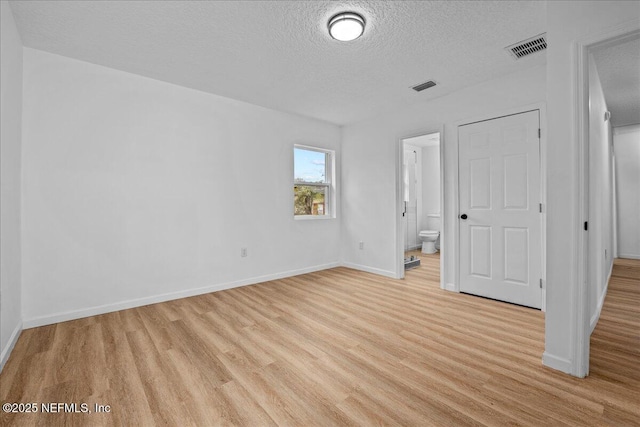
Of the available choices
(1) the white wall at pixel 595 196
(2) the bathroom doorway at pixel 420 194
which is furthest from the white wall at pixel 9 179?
(2) the bathroom doorway at pixel 420 194

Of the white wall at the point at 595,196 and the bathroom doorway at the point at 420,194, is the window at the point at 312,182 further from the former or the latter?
the white wall at the point at 595,196

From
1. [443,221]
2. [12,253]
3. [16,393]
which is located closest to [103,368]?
[16,393]

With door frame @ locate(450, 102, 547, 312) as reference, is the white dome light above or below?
above

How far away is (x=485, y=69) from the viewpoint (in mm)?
2967

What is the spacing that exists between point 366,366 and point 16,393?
2.08 meters

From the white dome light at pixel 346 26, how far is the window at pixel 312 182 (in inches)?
93.8

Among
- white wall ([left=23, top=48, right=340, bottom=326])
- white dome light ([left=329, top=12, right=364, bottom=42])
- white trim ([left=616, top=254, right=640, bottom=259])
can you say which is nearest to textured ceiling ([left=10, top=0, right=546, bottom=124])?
white dome light ([left=329, top=12, right=364, bottom=42])

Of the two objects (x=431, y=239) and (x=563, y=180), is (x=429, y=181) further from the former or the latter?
(x=563, y=180)

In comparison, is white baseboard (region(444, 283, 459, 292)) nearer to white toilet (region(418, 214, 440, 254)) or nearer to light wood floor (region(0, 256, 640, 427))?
light wood floor (region(0, 256, 640, 427))

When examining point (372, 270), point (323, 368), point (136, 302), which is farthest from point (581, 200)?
point (136, 302)

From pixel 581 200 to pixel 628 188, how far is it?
569 cm

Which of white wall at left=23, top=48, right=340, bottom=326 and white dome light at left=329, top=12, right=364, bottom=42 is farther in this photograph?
white wall at left=23, top=48, right=340, bottom=326

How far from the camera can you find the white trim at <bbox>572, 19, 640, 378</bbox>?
1.74 m

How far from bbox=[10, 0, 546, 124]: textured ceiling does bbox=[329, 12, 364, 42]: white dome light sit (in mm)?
54
